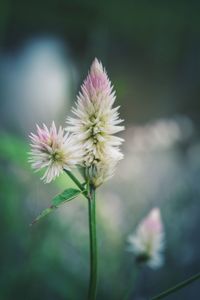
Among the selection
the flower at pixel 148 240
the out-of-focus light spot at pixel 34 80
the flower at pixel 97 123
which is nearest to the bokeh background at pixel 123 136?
the out-of-focus light spot at pixel 34 80

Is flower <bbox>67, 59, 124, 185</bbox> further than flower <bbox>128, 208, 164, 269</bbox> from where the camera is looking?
No

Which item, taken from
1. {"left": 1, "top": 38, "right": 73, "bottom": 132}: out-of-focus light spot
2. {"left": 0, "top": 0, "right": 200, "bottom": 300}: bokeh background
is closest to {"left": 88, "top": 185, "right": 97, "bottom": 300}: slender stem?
{"left": 0, "top": 0, "right": 200, "bottom": 300}: bokeh background

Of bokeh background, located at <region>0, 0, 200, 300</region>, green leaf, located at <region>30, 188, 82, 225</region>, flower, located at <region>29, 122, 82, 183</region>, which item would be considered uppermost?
bokeh background, located at <region>0, 0, 200, 300</region>

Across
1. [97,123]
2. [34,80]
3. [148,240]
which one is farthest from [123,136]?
[97,123]

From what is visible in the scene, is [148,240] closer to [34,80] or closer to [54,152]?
[54,152]

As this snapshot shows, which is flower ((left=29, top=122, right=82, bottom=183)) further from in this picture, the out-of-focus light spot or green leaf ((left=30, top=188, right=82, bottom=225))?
the out-of-focus light spot
